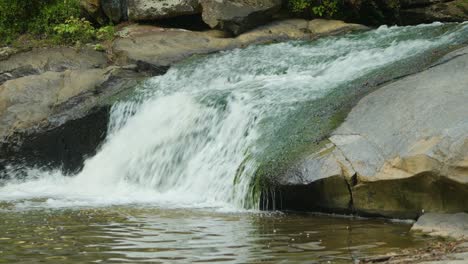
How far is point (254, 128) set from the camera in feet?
32.9

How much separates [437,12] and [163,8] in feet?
22.9

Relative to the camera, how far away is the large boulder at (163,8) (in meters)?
16.9

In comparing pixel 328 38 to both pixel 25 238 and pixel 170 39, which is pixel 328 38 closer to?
pixel 170 39

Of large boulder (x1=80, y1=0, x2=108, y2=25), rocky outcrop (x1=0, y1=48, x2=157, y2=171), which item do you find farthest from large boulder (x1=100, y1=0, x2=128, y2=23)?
rocky outcrop (x1=0, y1=48, x2=157, y2=171)

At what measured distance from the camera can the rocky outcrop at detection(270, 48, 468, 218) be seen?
719 cm

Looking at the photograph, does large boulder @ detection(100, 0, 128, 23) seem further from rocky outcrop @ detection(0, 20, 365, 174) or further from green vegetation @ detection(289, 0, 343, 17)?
green vegetation @ detection(289, 0, 343, 17)

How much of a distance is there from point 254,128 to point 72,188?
147 inches

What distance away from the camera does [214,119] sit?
10930 millimetres

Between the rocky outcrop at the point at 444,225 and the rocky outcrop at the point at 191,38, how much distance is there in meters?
8.95

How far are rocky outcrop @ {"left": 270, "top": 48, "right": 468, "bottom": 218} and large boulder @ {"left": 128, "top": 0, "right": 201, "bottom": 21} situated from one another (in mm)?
8900

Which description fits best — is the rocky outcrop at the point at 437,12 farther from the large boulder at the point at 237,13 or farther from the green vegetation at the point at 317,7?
the large boulder at the point at 237,13

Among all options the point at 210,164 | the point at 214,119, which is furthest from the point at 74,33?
the point at 210,164

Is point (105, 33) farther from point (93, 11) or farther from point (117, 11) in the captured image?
point (93, 11)

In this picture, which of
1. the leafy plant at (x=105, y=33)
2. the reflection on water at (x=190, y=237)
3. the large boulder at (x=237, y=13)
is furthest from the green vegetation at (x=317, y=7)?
the reflection on water at (x=190, y=237)
